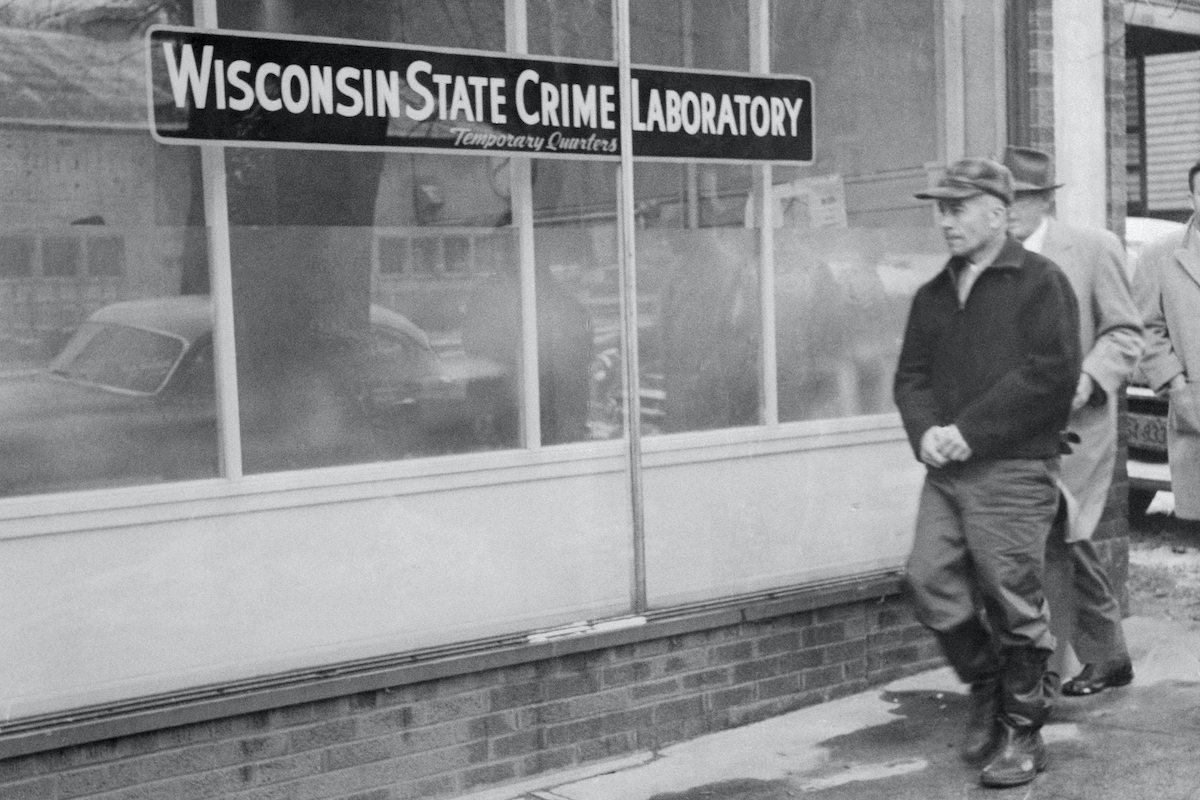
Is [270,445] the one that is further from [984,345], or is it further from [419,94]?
[984,345]

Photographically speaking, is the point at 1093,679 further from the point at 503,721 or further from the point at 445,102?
the point at 445,102

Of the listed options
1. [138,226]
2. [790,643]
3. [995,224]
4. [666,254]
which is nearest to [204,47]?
[138,226]

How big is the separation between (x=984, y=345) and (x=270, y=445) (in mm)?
2165

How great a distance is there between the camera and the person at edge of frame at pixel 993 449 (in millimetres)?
5004

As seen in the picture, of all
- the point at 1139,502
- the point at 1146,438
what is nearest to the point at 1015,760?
the point at 1146,438

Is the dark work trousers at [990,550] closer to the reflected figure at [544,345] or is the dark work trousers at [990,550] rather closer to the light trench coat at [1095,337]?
the light trench coat at [1095,337]

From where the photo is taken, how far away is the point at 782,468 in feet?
20.9

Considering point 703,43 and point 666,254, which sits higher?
point 703,43

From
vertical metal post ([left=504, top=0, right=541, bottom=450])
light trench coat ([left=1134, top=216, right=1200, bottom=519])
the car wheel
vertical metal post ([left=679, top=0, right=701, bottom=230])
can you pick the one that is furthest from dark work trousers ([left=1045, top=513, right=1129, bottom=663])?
the car wheel

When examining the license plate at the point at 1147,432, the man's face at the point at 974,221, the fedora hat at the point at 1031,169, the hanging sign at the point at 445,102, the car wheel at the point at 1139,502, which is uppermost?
the hanging sign at the point at 445,102

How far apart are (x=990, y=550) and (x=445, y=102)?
7.15 ft

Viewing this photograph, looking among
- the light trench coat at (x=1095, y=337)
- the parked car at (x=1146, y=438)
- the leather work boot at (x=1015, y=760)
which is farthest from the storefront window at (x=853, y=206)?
the parked car at (x=1146, y=438)

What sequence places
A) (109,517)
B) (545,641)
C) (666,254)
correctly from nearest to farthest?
(109,517) → (545,641) → (666,254)

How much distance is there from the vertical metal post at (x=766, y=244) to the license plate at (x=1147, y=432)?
3.94 metres
